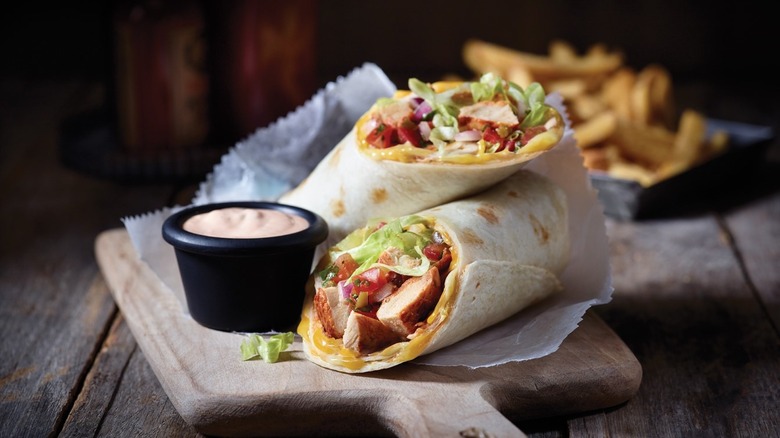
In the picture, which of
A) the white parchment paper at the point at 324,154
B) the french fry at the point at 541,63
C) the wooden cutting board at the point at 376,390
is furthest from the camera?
the french fry at the point at 541,63

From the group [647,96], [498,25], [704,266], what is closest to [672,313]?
[704,266]

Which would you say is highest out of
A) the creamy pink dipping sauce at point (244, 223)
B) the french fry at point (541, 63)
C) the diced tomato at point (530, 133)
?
the diced tomato at point (530, 133)

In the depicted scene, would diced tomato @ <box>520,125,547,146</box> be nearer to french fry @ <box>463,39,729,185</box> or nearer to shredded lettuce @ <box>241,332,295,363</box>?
shredded lettuce @ <box>241,332,295,363</box>

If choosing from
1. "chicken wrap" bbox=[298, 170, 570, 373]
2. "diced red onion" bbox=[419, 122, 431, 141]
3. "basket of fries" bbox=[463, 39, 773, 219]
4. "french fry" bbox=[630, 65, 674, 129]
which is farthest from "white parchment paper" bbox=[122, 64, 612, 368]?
"french fry" bbox=[630, 65, 674, 129]

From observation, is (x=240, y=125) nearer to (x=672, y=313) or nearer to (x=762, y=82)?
(x=672, y=313)

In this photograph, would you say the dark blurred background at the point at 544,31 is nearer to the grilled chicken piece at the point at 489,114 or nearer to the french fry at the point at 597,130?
the french fry at the point at 597,130

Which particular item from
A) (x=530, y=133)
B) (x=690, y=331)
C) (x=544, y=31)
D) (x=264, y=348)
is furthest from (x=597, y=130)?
(x=544, y=31)

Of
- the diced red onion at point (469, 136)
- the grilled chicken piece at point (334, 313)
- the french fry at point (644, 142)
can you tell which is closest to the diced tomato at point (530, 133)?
the diced red onion at point (469, 136)
